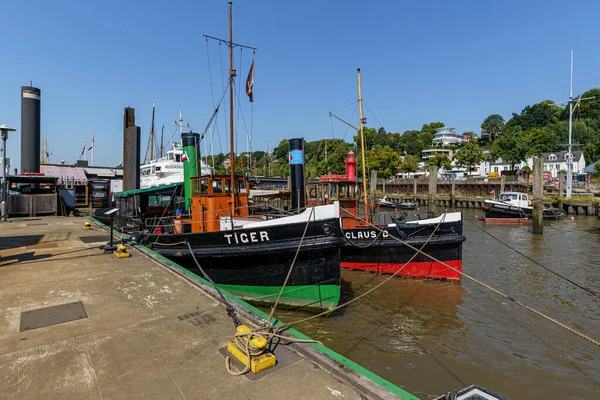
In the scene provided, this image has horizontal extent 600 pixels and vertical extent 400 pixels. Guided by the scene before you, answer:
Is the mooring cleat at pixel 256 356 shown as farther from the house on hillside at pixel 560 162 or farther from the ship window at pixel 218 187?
the house on hillside at pixel 560 162

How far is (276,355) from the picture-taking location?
357 centimetres

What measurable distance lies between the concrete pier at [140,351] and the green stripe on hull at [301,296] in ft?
8.09

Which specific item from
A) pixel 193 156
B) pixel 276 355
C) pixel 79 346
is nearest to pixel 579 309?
pixel 276 355

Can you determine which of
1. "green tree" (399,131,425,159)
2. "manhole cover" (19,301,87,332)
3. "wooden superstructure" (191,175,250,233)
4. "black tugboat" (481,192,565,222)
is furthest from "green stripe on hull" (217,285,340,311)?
"green tree" (399,131,425,159)

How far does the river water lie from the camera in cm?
577

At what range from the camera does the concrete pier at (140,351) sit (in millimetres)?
2969

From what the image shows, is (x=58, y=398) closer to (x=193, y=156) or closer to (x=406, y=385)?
(x=406, y=385)

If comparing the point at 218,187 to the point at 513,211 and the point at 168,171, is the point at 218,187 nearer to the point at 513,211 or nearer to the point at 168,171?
the point at 168,171

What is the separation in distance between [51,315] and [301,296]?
16.8ft

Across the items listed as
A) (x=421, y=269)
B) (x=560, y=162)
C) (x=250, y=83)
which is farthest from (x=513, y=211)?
(x=560, y=162)

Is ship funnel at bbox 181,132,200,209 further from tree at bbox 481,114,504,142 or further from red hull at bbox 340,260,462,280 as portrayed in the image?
tree at bbox 481,114,504,142

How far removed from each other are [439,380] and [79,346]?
17.8ft

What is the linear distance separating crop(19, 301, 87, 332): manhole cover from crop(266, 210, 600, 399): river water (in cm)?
449

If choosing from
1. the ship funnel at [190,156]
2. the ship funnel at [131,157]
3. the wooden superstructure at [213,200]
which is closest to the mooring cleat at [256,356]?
the wooden superstructure at [213,200]
